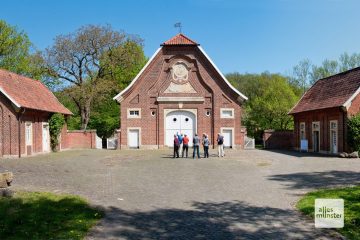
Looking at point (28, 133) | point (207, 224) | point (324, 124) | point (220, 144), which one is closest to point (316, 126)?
point (324, 124)

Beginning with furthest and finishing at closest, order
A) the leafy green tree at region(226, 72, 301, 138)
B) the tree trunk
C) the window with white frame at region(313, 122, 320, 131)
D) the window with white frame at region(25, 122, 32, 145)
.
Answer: the leafy green tree at region(226, 72, 301, 138) → the tree trunk → the window with white frame at region(313, 122, 320, 131) → the window with white frame at region(25, 122, 32, 145)

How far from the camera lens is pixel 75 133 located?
40344 mm

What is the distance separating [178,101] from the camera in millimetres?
35875

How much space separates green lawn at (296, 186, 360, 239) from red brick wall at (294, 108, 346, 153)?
15.7 m

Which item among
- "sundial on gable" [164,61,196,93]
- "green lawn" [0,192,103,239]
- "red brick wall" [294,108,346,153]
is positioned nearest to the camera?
"green lawn" [0,192,103,239]

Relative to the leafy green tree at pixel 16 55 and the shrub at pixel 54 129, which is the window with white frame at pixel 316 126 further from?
the leafy green tree at pixel 16 55

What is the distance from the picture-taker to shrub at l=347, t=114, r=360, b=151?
27047 millimetres

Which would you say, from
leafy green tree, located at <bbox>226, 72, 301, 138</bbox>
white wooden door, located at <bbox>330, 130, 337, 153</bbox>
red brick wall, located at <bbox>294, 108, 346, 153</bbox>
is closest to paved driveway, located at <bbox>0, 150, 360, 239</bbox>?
red brick wall, located at <bbox>294, 108, 346, 153</bbox>

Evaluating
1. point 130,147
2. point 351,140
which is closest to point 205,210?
point 351,140

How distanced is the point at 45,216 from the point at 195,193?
5.17m

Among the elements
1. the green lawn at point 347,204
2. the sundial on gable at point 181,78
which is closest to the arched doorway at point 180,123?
the sundial on gable at point 181,78

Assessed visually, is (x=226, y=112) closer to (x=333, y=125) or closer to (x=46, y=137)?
(x=333, y=125)

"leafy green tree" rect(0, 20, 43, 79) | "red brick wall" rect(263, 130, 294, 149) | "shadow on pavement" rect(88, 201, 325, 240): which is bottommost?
"shadow on pavement" rect(88, 201, 325, 240)

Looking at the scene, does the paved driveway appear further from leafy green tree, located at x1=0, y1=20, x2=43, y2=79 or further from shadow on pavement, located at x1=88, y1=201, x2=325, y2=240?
leafy green tree, located at x1=0, y1=20, x2=43, y2=79
